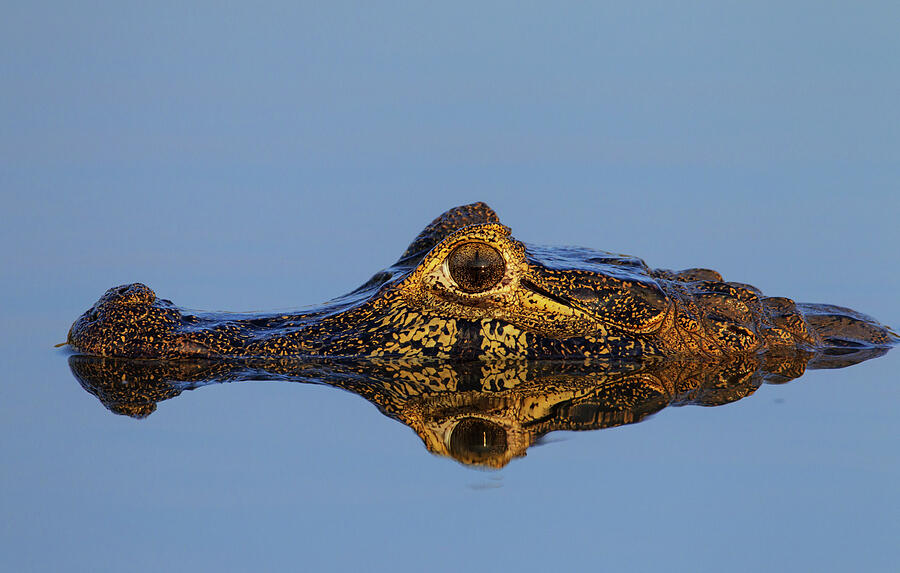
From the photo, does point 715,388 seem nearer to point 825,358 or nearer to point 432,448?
point 825,358

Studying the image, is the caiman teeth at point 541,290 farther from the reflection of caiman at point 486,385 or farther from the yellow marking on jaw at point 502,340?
the reflection of caiman at point 486,385

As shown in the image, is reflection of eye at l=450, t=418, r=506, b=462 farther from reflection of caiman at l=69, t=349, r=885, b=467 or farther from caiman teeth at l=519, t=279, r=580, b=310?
caiman teeth at l=519, t=279, r=580, b=310

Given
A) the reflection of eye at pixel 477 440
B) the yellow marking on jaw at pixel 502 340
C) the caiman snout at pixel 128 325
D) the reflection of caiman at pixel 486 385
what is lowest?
the reflection of eye at pixel 477 440

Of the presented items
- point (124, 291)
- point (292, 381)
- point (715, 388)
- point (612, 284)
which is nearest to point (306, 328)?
point (292, 381)

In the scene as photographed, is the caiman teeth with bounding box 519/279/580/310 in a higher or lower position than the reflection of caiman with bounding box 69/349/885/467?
higher

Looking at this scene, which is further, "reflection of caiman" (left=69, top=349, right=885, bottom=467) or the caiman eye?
the caiman eye

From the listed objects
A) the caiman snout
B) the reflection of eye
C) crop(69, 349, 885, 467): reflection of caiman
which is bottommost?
the reflection of eye

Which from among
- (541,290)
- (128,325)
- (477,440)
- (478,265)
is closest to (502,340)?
(541,290)

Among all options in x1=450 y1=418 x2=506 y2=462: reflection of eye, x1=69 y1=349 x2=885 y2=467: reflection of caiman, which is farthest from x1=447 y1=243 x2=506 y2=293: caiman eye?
x1=450 y1=418 x2=506 y2=462: reflection of eye

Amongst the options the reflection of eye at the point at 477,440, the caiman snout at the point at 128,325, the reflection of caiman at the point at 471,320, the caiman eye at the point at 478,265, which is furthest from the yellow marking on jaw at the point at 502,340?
the caiman snout at the point at 128,325
